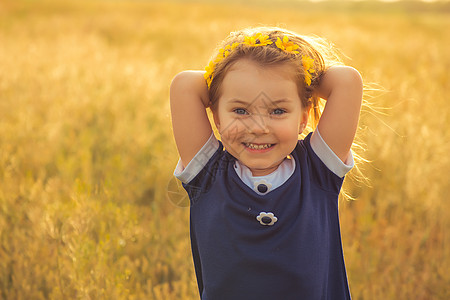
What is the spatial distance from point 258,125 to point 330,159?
0.27 metres

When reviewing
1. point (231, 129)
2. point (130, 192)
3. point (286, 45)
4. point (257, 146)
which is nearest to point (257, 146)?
point (257, 146)

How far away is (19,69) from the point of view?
5605 mm

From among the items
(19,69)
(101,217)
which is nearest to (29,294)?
(101,217)

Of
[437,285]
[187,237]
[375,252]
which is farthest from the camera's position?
[187,237]

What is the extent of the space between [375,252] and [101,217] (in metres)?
1.51

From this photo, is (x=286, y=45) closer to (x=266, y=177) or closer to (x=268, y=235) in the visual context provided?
(x=266, y=177)

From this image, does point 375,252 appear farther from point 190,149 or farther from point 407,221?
point 190,149

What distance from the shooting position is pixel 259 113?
134cm

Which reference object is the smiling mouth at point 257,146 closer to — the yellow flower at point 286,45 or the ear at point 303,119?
the ear at point 303,119

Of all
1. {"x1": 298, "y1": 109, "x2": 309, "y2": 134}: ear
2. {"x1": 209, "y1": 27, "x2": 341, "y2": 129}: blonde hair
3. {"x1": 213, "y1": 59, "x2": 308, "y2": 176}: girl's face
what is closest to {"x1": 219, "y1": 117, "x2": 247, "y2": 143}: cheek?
{"x1": 213, "y1": 59, "x2": 308, "y2": 176}: girl's face

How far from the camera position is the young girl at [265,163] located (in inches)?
53.0

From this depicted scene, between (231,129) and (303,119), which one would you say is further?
(303,119)

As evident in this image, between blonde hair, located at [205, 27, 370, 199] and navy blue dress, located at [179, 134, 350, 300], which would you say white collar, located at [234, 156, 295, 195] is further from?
blonde hair, located at [205, 27, 370, 199]

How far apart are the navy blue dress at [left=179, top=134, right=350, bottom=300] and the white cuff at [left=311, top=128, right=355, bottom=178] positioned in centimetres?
2
